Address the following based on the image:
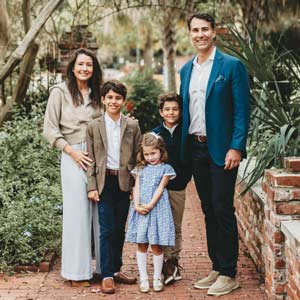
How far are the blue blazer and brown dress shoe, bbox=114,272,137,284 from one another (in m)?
1.30

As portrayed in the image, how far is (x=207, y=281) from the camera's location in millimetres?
5527

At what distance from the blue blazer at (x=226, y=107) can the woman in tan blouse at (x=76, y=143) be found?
1034 mm

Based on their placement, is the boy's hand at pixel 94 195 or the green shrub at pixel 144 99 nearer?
the boy's hand at pixel 94 195

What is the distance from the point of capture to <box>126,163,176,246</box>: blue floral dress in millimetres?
5359

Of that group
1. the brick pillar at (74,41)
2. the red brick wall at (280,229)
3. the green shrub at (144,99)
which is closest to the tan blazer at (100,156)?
the red brick wall at (280,229)

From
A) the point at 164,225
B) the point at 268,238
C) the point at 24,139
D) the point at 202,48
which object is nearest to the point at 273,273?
the point at 268,238

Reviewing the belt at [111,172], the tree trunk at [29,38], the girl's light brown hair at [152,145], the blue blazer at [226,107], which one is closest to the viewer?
the blue blazer at [226,107]

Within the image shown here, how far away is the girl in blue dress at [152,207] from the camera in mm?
5355

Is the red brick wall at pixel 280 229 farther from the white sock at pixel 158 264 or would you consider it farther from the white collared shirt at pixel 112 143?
the white collared shirt at pixel 112 143

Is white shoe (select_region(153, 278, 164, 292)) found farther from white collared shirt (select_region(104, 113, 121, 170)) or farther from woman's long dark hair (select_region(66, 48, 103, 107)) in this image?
A: woman's long dark hair (select_region(66, 48, 103, 107))

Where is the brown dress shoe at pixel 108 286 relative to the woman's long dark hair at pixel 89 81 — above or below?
below

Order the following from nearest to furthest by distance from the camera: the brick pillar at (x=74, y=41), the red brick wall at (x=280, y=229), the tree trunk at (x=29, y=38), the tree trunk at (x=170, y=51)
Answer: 1. the red brick wall at (x=280, y=229)
2. the tree trunk at (x=29, y=38)
3. the brick pillar at (x=74, y=41)
4. the tree trunk at (x=170, y=51)

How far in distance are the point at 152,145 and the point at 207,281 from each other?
1.24m

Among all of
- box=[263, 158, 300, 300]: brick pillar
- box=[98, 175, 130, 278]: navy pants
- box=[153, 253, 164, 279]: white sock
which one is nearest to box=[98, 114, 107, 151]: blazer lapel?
box=[98, 175, 130, 278]: navy pants
